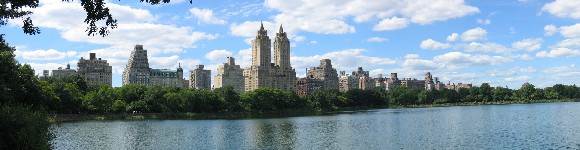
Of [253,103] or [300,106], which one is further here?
[300,106]

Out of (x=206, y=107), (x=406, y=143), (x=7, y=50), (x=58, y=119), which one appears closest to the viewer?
(x=7, y=50)

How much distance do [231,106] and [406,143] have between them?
9346 centimetres

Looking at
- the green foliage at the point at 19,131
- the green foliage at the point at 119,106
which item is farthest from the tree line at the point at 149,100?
the green foliage at the point at 19,131

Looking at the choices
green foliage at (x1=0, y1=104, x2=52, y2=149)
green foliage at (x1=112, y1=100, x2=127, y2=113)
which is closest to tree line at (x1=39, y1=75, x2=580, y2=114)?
green foliage at (x1=112, y1=100, x2=127, y2=113)

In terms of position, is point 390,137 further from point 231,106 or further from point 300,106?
point 300,106

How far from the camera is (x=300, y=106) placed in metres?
166

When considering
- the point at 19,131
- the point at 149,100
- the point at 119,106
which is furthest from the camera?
the point at 149,100

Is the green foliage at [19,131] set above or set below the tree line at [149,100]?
below

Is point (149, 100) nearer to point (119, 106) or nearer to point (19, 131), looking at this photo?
point (119, 106)

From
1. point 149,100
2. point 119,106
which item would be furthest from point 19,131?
point 149,100

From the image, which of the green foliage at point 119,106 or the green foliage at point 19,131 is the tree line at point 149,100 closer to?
the green foliage at point 119,106

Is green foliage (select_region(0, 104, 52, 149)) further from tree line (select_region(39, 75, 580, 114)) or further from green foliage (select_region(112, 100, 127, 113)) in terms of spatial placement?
green foliage (select_region(112, 100, 127, 113))

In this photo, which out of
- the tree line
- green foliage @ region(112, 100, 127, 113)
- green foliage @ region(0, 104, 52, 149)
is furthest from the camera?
green foliage @ region(112, 100, 127, 113)

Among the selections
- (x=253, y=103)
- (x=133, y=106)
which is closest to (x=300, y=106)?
(x=253, y=103)
